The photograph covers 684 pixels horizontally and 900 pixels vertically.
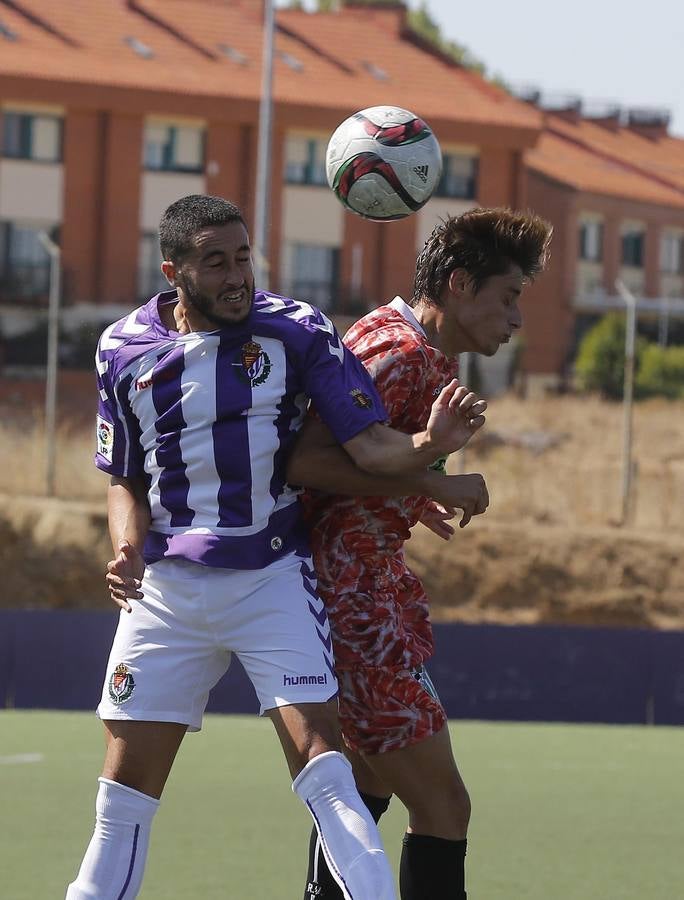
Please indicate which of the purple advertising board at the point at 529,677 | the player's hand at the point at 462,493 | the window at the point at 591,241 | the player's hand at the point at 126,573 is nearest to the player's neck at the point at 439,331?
the player's hand at the point at 462,493

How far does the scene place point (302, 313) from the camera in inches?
176

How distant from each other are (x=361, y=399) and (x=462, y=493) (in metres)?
0.34

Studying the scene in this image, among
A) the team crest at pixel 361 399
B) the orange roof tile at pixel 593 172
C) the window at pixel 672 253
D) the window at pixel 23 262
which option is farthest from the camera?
the window at pixel 672 253

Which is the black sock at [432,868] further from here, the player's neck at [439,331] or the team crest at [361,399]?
the player's neck at [439,331]

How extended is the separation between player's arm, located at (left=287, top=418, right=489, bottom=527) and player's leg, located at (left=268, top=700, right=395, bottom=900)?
0.53 meters

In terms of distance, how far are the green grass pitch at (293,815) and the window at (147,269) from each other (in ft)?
85.9

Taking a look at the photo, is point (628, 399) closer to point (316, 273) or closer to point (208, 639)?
point (208, 639)

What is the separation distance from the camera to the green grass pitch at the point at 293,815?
6.95 meters

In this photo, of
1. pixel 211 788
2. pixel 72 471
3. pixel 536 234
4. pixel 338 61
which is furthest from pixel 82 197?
pixel 536 234

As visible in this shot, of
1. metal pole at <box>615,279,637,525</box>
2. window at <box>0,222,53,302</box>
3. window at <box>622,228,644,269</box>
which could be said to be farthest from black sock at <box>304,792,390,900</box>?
window at <box>622,228,644,269</box>

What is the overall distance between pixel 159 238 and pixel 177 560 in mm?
810

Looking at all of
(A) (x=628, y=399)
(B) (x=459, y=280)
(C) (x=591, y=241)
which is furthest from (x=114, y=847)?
(C) (x=591, y=241)

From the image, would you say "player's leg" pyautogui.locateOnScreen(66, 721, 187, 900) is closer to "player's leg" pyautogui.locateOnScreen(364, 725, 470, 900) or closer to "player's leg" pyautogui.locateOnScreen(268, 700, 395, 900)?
"player's leg" pyautogui.locateOnScreen(268, 700, 395, 900)

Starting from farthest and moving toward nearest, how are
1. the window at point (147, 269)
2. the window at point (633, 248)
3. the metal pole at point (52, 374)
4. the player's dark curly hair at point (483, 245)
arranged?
the window at point (633, 248) → the window at point (147, 269) → the metal pole at point (52, 374) → the player's dark curly hair at point (483, 245)
